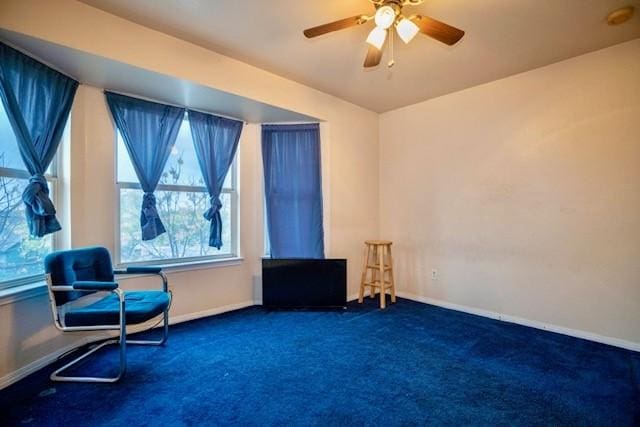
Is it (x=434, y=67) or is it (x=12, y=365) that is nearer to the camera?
(x=12, y=365)

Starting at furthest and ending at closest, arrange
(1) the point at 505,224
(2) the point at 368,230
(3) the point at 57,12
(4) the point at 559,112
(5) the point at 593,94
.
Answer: (2) the point at 368,230
(1) the point at 505,224
(4) the point at 559,112
(5) the point at 593,94
(3) the point at 57,12

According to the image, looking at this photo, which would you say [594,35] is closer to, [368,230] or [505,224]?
[505,224]

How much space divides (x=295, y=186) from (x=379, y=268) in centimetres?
142

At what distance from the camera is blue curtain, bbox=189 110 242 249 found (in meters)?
3.34

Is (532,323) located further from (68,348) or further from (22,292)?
(22,292)

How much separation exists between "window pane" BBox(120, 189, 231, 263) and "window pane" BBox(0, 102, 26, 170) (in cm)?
77

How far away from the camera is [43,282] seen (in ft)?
7.89

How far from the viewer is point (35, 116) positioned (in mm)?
2334

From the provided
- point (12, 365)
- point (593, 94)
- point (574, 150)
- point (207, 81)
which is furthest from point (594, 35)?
point (12, 365)

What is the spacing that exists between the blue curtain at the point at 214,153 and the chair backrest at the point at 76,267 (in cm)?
106

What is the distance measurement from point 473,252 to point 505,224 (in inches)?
17.9

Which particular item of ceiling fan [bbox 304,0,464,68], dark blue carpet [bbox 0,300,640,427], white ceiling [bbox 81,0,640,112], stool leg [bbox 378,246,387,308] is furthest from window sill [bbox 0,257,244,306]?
ceiling fan [bbox 304,0,464,68]

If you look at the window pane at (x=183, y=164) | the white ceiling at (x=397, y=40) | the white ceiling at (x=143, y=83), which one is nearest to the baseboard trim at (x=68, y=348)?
the window pane at (x=183, y=164)

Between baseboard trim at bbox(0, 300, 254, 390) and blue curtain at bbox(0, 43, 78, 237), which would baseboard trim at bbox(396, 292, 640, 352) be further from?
blue curtain at bbox(0, 43, 78, 237)
